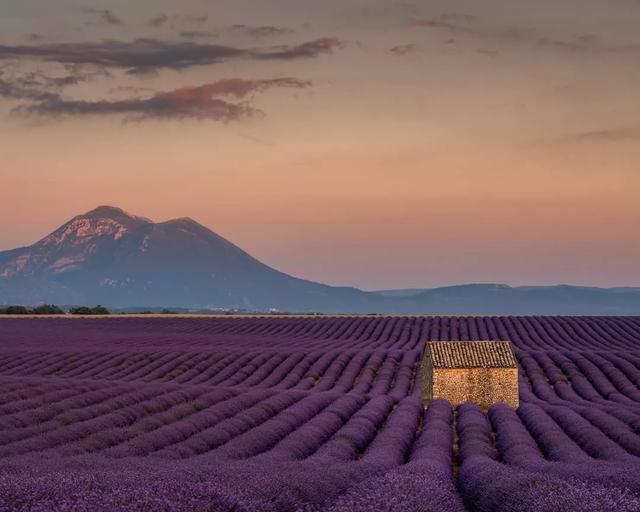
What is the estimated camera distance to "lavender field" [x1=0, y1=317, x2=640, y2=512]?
11.2 m

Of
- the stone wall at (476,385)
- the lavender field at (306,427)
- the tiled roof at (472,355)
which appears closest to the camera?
the lavender field at (306,427)

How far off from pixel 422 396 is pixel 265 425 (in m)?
15.0

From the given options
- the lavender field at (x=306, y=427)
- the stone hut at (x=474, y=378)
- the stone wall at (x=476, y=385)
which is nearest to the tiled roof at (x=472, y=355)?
the stone hut at (x=474, y=378)

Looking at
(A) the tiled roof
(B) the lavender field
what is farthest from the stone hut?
(B) the lavender field

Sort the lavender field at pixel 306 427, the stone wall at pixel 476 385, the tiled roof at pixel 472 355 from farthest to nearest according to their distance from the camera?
the tiled roof at pixel 472 355 < the stone wall at pixel 476 385 < the lavender field at pixel 306 427

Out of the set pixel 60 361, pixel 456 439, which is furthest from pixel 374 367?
pixel 456 439

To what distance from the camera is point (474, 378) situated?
3591 cm

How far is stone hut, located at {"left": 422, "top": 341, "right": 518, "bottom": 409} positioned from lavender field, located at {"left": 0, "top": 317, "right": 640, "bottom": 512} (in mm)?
1341

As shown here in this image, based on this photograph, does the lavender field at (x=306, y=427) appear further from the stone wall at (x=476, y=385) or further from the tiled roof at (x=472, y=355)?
the tiled roof at (x=472, y=355)

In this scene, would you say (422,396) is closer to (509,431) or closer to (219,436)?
(509,431)

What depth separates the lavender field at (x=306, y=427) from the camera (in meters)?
11.2

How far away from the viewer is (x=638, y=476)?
13328 millimetres

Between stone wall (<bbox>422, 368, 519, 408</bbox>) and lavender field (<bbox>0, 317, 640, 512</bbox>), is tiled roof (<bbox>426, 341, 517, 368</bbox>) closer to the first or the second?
stone wall (<bbox>422, 368, 519, 408</bbox>)

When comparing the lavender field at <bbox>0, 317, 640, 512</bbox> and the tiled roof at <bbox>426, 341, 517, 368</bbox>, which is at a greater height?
the tiled roof at <bbox>426, 341, 517, 368</bbox>
